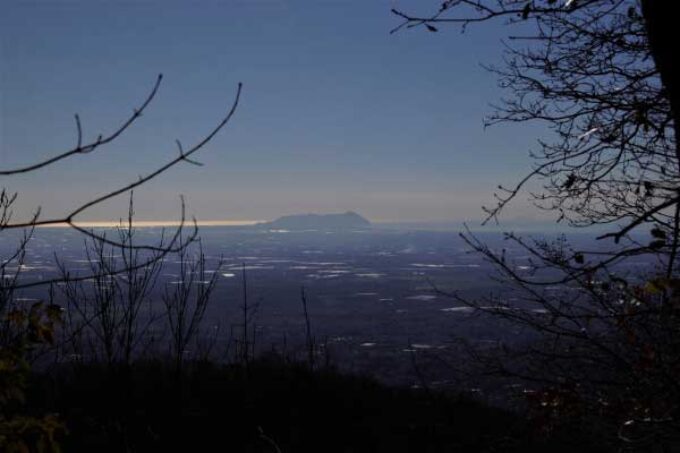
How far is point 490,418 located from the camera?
435 inches

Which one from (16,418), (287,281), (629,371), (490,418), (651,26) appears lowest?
(287,281)

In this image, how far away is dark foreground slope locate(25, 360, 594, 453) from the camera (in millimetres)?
7262

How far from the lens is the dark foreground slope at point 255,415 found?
7.26 m

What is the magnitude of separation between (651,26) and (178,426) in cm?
731

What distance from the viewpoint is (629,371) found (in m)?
5.51

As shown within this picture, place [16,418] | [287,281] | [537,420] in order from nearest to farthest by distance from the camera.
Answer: [16,418], [537,420], [287,281]

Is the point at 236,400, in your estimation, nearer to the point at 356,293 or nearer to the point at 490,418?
the point at 490,418

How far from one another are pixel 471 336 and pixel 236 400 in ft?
137

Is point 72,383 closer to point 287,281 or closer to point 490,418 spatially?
point 490,418

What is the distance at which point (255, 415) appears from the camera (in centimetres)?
835

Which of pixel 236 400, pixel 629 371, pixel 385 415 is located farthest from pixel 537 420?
pixel 236 400

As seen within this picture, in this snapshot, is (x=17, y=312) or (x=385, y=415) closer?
(x=17, y=312)

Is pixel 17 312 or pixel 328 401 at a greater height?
pixel 17 312

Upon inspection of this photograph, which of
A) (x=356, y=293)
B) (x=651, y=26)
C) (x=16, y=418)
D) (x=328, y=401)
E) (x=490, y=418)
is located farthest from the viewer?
(x=356, y=293)
